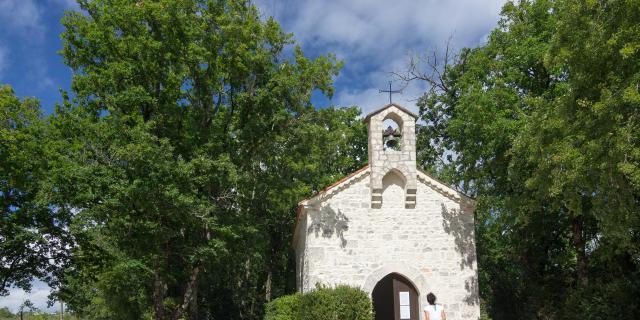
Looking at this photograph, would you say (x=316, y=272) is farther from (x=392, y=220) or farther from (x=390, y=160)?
(x=390, y=160)

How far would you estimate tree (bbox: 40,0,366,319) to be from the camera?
15.8 meters

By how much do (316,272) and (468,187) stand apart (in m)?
9.40

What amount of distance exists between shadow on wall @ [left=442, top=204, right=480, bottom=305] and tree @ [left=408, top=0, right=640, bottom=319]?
1.55 metres

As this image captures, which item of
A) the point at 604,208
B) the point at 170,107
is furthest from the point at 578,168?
the point at 170,107

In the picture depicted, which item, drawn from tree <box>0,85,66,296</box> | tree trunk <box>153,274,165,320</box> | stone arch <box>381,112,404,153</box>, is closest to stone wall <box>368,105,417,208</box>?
stone arch <box>381,112,404,153</box>

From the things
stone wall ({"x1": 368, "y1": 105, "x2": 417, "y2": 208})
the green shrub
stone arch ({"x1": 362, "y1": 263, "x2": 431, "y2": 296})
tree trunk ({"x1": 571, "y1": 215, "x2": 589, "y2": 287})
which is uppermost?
stone wall ({"x1": 368, "y1": 105, "x2": 417, "y2": 208})

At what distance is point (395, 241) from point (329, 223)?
227 cm

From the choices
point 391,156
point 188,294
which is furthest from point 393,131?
point 188,294

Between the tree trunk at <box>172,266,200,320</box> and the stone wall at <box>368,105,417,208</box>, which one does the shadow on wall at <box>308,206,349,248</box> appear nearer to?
the stone wall at <box>368,105,417,208</box>

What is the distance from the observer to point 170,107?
1778cm

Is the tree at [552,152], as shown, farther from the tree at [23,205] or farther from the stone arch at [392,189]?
the tree at [23,205]

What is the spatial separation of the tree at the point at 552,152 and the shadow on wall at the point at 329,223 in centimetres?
569

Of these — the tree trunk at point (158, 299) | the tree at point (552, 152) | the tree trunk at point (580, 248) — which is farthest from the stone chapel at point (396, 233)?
the tree trunk at point (158, 299)

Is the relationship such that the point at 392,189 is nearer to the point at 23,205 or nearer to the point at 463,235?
the point at 463,235
